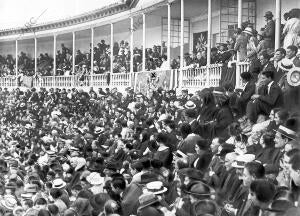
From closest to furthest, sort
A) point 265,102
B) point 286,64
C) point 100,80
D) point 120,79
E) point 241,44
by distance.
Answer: point 265,102, point 286,64, point 241,44, point 120,79, point 100,80

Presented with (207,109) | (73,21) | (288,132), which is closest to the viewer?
(288,132)

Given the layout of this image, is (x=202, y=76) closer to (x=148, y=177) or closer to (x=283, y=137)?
(x=148, y=177)

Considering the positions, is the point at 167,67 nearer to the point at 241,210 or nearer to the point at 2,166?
the point at 2,166

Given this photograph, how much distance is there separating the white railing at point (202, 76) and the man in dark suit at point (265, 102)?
19.7 feet

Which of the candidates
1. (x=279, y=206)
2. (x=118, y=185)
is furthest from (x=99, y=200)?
(x=279, y=206)

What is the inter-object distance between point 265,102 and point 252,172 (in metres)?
3.53

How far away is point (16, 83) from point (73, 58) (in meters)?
3.97

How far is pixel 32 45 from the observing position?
35.4 metres

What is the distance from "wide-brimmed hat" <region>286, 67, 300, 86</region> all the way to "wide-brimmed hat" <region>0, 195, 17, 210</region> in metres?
4.09

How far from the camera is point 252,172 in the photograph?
214 inches

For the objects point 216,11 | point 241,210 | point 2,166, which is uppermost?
point 216,11

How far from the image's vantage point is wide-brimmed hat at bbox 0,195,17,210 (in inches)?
339

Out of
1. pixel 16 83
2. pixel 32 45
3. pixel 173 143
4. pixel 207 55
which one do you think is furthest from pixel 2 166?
pixel 32 45

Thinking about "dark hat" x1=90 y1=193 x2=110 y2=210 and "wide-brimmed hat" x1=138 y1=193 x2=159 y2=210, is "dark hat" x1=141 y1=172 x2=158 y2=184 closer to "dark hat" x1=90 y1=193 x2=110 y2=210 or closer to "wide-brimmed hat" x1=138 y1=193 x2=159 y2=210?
"dark hat" x1=90 y1=193 x2=110 y2=210
